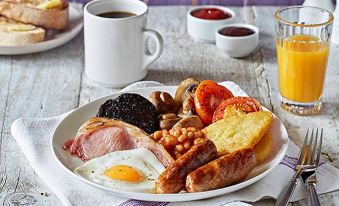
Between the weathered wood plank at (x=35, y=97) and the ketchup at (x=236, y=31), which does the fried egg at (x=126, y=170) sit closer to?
the weathered wood plank at (x=35, y=97)

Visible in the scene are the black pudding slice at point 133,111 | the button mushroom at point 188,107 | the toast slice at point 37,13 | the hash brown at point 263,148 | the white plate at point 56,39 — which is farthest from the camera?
the toast slice at point 37,13

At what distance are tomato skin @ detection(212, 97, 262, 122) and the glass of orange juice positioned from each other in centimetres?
36

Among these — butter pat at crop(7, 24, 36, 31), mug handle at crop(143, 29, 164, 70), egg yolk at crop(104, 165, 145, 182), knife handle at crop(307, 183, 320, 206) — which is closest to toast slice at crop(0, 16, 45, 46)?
butter pat at crop(7, 24, 36, 31)

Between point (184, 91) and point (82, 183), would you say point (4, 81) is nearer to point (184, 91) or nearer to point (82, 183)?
point (184, 91)

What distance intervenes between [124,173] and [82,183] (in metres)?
0.16

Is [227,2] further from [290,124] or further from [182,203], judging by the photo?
[182,203]

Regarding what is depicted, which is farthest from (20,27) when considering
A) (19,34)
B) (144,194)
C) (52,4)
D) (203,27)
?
(144,194)

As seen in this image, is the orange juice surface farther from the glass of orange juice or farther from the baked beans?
the baked beans

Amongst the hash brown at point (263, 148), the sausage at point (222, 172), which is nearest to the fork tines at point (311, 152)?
the hash brown at point (263, 148)

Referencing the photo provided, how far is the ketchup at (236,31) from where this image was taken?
2.91 m

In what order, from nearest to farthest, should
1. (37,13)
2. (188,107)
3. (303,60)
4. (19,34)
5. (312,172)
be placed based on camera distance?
(312,172), (188,107), (303,60), (19,34), (37,13)

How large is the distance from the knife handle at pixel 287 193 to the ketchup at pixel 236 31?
1067 millimetres

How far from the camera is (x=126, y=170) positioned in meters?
1.85

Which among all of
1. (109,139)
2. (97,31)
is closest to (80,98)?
(97,31)
